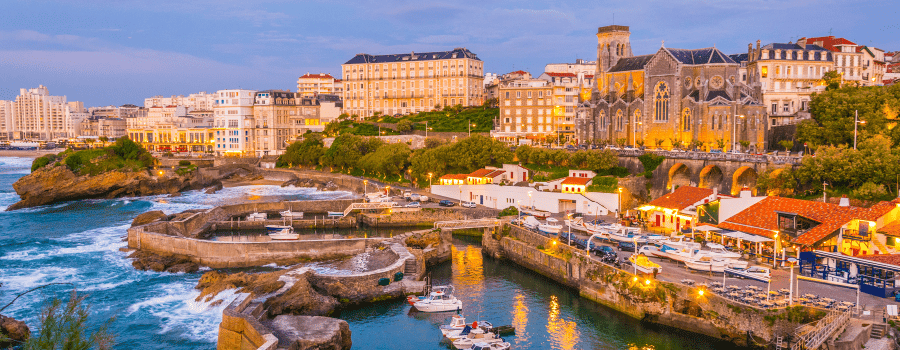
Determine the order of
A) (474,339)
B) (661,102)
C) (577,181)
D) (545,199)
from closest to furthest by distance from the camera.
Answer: (474,339), (545,199), (577,181), (661,102)

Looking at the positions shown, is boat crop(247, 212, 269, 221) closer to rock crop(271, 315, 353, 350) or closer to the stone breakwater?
the stone breakwater

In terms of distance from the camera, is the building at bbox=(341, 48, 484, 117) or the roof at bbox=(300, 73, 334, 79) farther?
the roof at bbox=(300, 73, 334, 79)

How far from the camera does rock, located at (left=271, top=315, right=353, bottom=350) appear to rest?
23.5 m

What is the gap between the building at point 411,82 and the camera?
11331cm

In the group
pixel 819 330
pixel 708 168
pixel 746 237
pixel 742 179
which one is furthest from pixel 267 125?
pixel 819 330

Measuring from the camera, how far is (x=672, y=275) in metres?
29.6

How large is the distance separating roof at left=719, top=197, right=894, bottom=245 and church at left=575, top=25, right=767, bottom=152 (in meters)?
25.6

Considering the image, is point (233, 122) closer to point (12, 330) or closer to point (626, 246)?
point (626, 246)

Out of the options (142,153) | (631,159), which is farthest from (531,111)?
(142,153)

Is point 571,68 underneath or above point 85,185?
above

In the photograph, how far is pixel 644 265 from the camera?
30.4 metres

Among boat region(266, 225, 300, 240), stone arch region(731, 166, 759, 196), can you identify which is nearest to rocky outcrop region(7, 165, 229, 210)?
boat region(266, 225, 300, 240)

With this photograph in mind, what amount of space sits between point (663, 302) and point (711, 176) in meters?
28.5

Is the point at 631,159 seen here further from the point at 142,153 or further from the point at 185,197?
the point at 142,153
